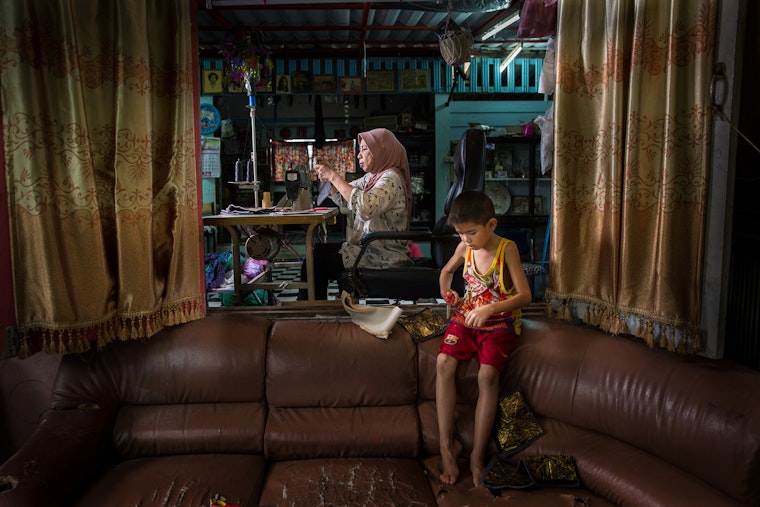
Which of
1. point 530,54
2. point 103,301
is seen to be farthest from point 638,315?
point 530,54

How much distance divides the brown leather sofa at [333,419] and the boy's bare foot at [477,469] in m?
0.04

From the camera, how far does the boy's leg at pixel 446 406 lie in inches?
84.5

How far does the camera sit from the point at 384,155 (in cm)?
331

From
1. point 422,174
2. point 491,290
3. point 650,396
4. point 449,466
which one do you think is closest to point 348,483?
point 449,466

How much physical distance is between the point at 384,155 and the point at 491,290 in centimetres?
136

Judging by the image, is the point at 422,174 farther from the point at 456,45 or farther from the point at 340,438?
the point at 340,438

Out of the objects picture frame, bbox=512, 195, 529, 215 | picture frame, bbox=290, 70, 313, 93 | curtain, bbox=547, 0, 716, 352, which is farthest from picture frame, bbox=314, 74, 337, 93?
curtain, bbox=547, 0, 716, 352

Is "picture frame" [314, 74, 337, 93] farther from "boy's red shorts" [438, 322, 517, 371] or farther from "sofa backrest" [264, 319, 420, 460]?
"boy's red shorts" [438, 322, 517, 371]

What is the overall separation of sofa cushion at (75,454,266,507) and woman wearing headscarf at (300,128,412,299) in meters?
1.40

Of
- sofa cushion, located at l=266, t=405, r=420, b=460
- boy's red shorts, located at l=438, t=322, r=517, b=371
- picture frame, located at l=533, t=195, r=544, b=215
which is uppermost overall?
picture frame, located at l=533, t=195, r=544, b=215

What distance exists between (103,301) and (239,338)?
58 centimetres

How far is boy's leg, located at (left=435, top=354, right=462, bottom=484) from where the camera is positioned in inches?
84.5

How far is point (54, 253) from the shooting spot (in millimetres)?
2102

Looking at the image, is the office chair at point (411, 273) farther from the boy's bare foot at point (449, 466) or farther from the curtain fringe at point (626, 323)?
the boy's bare foot at point (449, 466)
